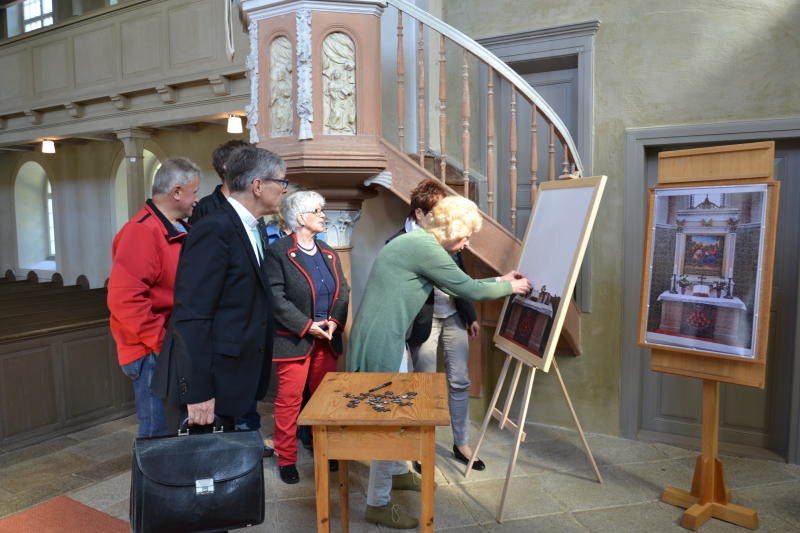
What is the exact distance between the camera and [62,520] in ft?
10.7

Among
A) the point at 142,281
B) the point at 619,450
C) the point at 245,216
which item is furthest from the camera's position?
the point at 619,450

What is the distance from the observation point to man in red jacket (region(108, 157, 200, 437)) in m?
2.66

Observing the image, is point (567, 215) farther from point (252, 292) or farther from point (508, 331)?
→ point (252, 292)

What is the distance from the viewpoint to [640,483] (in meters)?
3.58

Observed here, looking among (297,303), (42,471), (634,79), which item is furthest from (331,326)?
(634,79)

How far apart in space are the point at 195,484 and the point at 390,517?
116 centimetres

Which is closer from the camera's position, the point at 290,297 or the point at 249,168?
the point at 249,168

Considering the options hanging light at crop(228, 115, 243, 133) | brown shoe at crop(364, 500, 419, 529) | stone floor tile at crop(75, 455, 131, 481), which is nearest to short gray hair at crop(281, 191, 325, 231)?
brown shoe at crop(364, 500, 419, 529)

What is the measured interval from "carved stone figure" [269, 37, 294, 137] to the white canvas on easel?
1.50 meters

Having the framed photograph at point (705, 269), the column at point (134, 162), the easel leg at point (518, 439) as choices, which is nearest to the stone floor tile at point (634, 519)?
the easel leg at point (518, 439)

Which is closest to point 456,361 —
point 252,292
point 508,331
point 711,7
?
point 508,331

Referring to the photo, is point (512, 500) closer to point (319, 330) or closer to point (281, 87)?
point (319, 330)

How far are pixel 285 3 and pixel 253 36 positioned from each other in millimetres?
330

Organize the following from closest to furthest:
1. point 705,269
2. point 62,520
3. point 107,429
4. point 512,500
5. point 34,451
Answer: point 705,269
point 62,520
point 512,500
point 34,451
point 107,429
